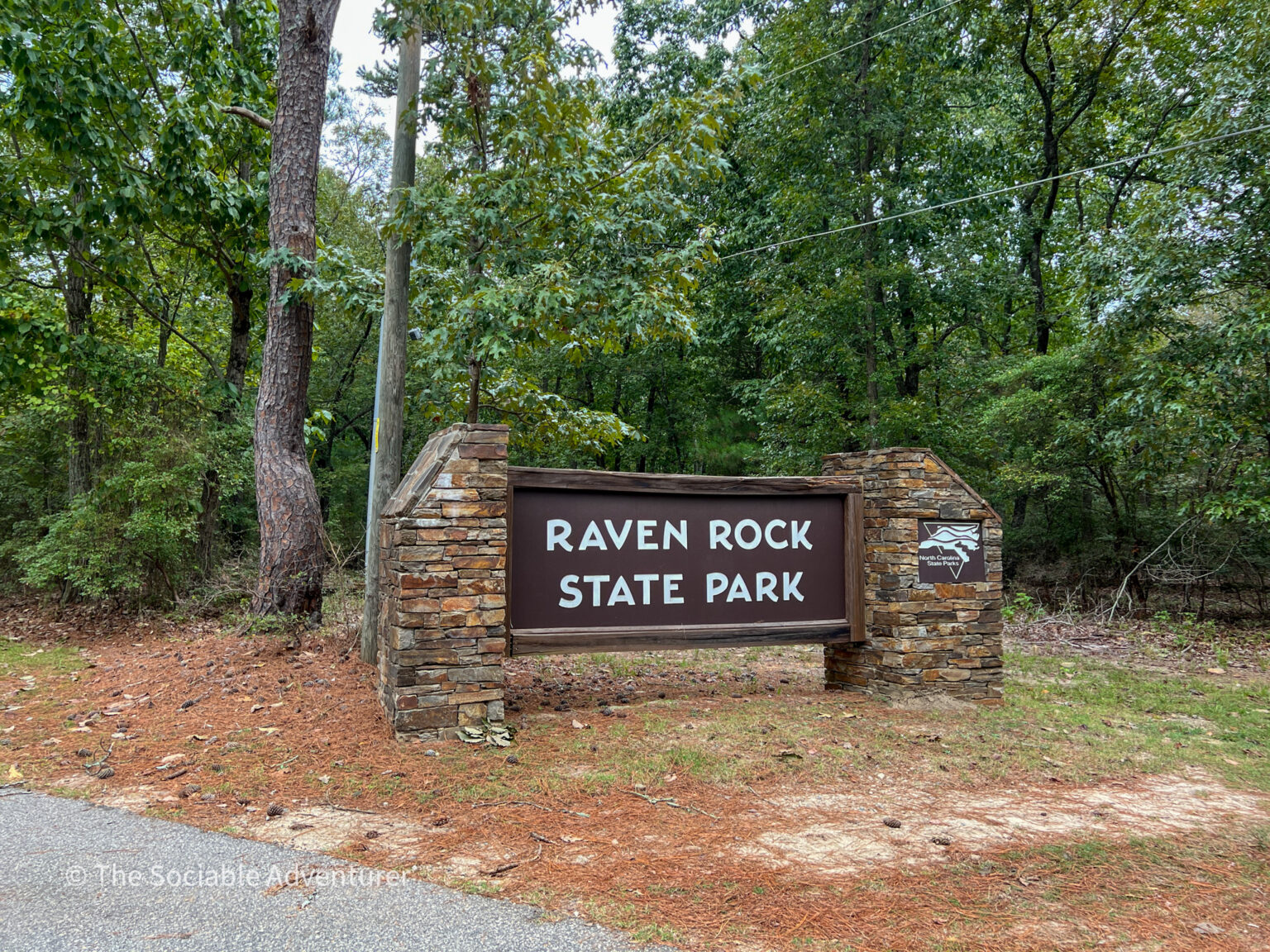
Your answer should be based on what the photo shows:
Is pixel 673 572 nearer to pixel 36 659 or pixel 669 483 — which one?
pixel 669 483

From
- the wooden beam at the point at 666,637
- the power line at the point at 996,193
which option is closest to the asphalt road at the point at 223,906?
the wooden beam at the point at 666,637

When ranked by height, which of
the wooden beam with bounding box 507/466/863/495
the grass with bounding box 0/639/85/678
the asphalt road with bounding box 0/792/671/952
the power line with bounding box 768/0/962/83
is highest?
the power line with bounding box 768/0/962/83

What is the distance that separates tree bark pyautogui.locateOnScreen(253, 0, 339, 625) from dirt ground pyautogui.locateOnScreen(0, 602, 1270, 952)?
0.89 m

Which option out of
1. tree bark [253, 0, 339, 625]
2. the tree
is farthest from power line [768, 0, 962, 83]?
tree bark [253, 0, 339, 625]

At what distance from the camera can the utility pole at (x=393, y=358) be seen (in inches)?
251

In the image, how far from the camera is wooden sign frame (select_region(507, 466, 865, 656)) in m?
5.17

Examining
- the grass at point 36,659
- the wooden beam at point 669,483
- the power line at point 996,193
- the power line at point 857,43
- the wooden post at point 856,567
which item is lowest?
the grass at point 36,659

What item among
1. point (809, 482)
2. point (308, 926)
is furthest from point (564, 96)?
point (308, 926)

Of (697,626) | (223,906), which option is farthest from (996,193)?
(223,906)

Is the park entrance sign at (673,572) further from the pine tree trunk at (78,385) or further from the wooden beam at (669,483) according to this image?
the pine tree trunk at (78,385)

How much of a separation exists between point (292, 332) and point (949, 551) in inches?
253

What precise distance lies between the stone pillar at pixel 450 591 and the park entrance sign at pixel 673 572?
10 millimetres

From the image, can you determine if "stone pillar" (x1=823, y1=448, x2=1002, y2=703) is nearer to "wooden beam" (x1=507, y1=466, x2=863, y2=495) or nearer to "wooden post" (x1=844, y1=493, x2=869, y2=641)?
"wooden post" (x1=844, y1=493, x2=869, y2=641)

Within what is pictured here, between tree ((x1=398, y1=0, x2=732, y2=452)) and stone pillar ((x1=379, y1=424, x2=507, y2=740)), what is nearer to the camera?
stone pillar ((x1=379, y1=424, x2=507, y2=740))
